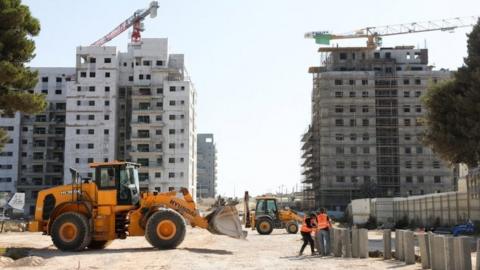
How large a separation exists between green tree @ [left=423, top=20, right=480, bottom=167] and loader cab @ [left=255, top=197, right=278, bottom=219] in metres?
12.8

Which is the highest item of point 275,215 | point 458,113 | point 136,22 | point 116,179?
point 136,22

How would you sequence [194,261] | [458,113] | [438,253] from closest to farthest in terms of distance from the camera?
Result: [438,253], [194,261], [458,113]

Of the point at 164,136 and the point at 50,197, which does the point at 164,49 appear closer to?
the point at 164,136

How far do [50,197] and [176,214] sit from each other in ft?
16.7

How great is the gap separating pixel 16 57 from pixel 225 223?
10510 mm

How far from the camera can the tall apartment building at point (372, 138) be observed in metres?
104

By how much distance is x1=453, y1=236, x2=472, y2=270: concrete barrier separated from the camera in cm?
1412

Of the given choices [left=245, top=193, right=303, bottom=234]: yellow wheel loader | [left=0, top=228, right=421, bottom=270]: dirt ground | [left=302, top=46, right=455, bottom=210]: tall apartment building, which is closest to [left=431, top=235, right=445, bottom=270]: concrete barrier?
[left=0, top=228, right=421, bottom=270]: dirt ground

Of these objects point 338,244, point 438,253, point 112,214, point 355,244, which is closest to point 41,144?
point 112,214

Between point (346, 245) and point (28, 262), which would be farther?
point (346, 245)

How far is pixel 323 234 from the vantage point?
22.2m

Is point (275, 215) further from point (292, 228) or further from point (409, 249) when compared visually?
point (409, 249)

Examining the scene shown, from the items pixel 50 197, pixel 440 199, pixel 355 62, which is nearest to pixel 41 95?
pixel 50 197

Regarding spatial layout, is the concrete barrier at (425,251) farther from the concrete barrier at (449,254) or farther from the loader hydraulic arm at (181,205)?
the loader hydraulic arm at (181,205)
